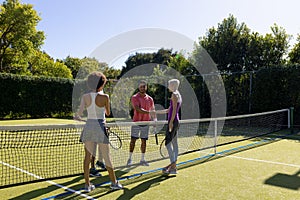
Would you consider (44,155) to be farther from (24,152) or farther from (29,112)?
(29,112)

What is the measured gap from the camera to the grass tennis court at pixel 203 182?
13.7ft

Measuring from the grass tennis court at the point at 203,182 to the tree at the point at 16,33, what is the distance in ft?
79.2

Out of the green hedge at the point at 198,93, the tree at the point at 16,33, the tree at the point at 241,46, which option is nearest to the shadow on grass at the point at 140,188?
the green hedge at the point at 198,93

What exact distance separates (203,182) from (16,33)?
2665 cm

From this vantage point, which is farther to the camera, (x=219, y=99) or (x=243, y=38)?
(x=243, y=38)

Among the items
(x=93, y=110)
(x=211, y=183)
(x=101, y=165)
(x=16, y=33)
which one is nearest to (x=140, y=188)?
(x=211, y=183)

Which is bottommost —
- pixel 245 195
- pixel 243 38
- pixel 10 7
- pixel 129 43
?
pixel 245 195

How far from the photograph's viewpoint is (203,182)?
15.9 ft

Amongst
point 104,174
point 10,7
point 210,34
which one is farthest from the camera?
point 10,7

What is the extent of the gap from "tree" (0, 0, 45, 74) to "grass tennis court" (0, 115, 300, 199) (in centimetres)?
2415

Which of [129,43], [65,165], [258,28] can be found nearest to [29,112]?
[129,43]

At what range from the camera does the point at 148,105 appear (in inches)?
246

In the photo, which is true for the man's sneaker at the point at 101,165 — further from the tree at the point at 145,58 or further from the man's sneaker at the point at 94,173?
the tree at the point at 145,58

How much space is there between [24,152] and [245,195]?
18.8ft
